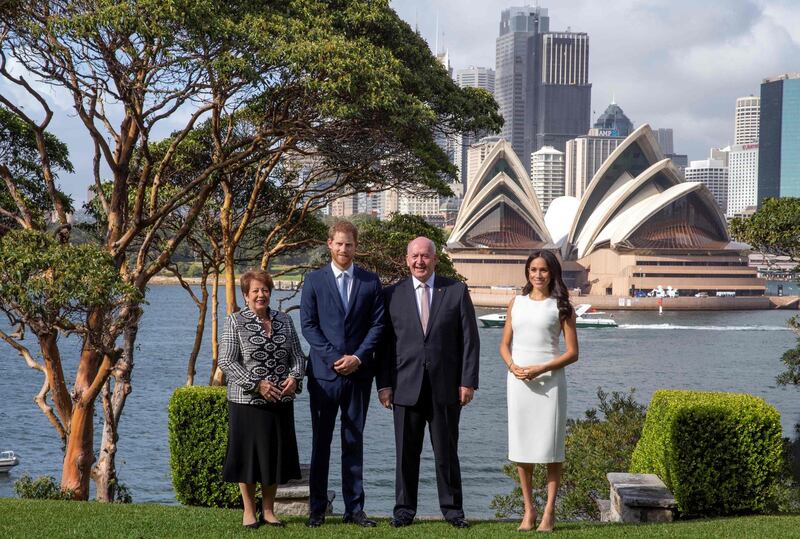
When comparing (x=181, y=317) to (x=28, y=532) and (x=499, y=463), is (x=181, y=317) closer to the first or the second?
(x=499, y=463)

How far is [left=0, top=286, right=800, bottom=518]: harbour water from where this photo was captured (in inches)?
679

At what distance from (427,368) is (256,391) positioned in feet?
2.91

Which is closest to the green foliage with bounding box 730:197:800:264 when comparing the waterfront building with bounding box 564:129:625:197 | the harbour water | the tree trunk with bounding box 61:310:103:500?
the harbour water

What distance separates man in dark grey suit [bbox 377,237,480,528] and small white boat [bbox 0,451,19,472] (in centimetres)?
1493

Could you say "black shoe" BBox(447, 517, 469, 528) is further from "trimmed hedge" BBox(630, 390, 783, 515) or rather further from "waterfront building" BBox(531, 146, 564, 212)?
"waterfront building" BBox(531, 146, 564, 212)

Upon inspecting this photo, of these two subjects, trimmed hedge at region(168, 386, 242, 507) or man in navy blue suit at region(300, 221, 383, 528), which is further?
trimmed hedge at region(168, 386, 242, 507)

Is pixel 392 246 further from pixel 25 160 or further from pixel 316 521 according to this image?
pixel 316 521

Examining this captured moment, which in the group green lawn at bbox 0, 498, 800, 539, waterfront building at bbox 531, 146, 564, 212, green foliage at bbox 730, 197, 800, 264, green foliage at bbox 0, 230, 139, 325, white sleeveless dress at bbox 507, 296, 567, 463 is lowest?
green lawn at bbox 0, 498, 800, 539

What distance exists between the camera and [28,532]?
4.82 m

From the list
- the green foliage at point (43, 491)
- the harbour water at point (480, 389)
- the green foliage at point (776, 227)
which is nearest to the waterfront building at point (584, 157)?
the harbour water at point (480, 389)

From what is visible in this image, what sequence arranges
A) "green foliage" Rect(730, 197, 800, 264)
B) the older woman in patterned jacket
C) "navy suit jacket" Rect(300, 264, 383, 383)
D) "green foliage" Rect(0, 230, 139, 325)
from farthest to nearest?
"green foliage" Rect(730, 197, 800, 264), "green foliage" Rect(0, 230, 139, 325), "navy suit jacket" Rect(300, 264, 383, 383), the older woman in patterned jacket

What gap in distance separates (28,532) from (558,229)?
7664 cm

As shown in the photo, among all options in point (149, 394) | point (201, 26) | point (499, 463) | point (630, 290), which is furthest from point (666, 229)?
point (201, 26)

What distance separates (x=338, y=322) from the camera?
16.8ft
